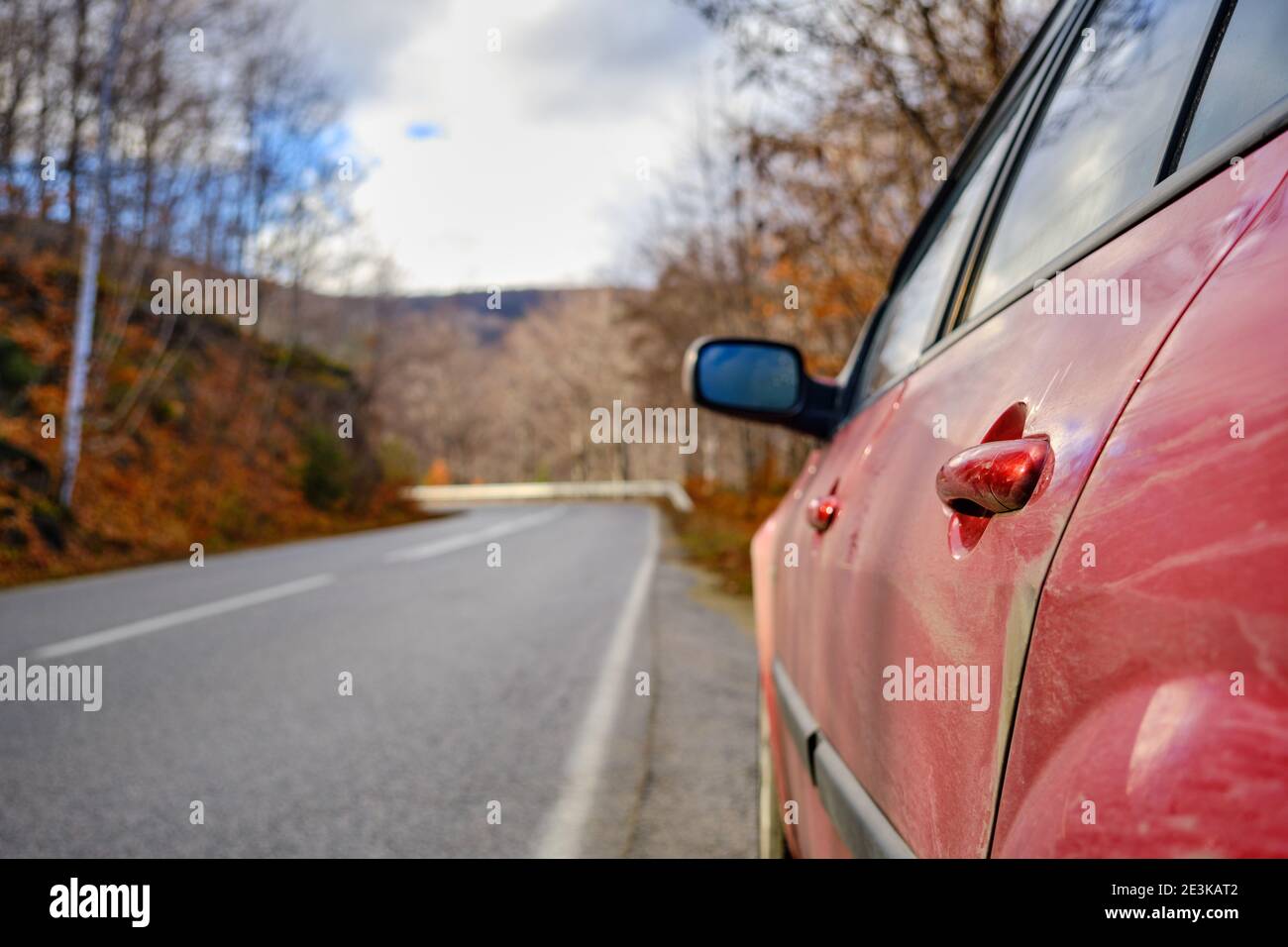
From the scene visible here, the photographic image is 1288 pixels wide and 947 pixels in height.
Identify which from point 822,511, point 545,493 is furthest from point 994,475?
point 545,493

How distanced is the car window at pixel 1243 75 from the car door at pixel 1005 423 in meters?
0.06

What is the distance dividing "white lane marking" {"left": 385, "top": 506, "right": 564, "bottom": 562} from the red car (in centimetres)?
1276

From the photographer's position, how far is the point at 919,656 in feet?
4.19

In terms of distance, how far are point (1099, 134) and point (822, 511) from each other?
0.96 m

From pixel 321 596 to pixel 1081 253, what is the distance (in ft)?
30.4

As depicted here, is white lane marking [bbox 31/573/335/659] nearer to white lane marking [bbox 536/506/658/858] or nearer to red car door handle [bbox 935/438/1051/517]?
white lane marking [bbox 536/506/658/858]

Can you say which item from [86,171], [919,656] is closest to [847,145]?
[919,656]

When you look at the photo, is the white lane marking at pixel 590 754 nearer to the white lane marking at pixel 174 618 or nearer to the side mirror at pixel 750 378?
the side mirror at pixel 750 378

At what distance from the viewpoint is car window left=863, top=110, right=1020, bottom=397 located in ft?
6.90

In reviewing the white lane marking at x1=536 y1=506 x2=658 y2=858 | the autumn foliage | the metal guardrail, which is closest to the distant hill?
the autumn foliage

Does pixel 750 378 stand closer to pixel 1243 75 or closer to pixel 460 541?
pixel 1243 75

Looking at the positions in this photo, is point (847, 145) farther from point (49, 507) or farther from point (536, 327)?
point (536, 327)

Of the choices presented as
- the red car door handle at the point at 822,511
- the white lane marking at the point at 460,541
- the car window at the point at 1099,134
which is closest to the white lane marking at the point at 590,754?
the red car door handle at the point at 822,511

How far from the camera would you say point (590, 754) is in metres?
4.64
